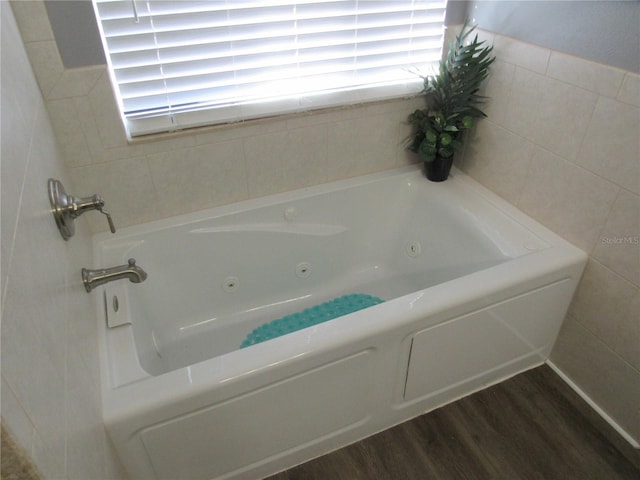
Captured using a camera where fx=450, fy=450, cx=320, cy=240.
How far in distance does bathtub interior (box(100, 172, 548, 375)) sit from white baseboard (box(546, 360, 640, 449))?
515 mm

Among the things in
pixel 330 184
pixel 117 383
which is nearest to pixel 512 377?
pixel 330 184

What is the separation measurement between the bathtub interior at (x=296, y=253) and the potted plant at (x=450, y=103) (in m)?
0.15

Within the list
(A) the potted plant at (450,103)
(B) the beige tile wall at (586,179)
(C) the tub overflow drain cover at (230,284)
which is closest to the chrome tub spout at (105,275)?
(C) the tub overflow drain cover at (230,284)

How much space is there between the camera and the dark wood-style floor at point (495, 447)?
4.77ft

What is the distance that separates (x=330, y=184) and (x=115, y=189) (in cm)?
86

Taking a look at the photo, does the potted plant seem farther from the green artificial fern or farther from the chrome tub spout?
the chrome tub spout

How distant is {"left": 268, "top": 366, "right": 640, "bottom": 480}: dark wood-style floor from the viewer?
1453 millimetres

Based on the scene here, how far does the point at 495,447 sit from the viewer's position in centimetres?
152

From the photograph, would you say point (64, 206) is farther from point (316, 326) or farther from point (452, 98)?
point (452, 98)

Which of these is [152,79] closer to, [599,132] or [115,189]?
[115,189]

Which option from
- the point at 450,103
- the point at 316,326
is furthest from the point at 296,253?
the point at 450,103

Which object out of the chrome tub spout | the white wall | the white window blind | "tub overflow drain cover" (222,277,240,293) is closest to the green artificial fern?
the white window blind

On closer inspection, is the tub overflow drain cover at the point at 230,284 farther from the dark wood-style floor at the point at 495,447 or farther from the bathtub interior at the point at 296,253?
the dark wood-style floor at the point at 495,447

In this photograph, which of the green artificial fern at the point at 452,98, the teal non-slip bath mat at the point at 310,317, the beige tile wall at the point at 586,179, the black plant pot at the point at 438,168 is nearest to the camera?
the beige tile wall at the point at 586,179
